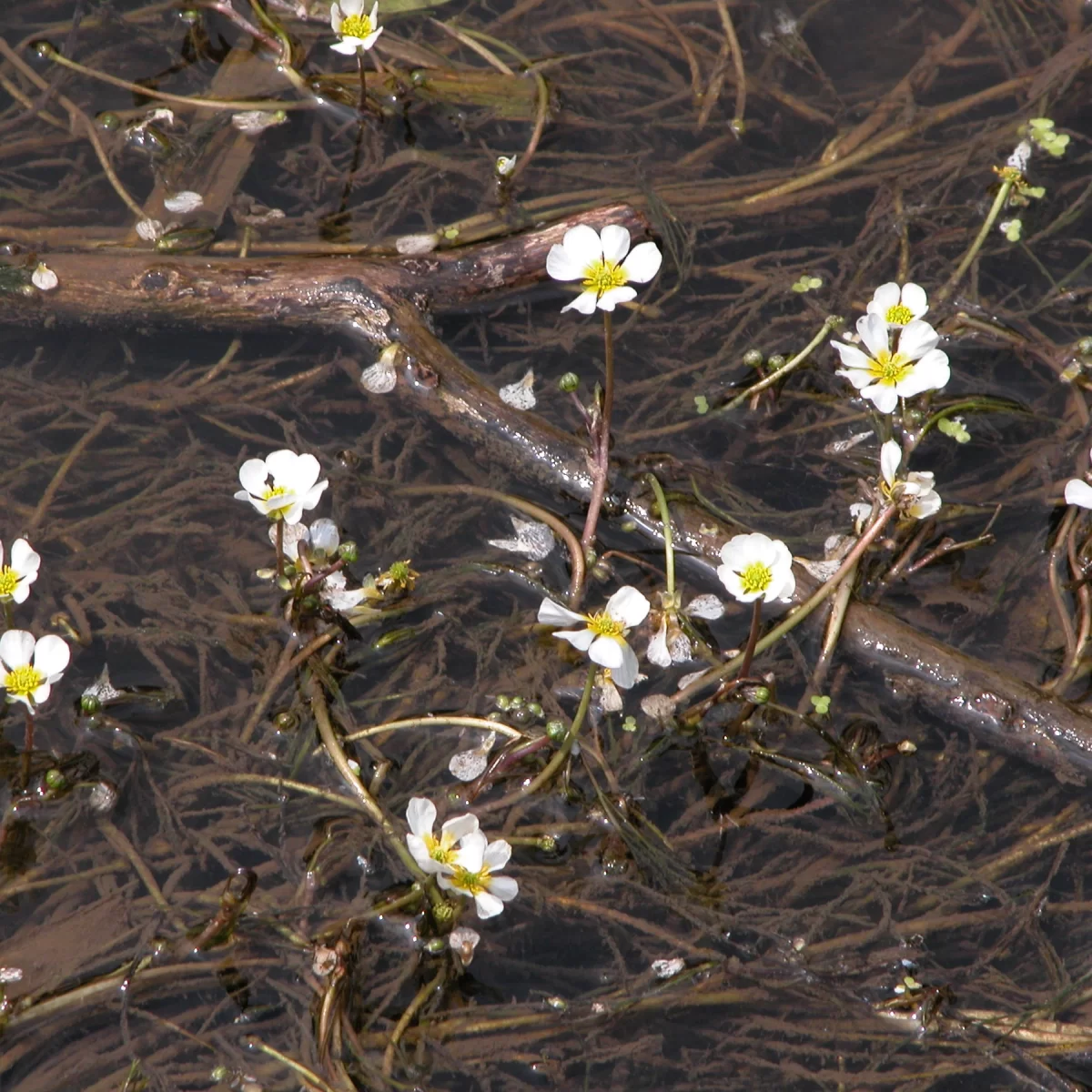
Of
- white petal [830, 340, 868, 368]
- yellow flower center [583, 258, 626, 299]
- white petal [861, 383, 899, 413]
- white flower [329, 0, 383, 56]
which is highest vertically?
white flower [329, 0, 383, 56]

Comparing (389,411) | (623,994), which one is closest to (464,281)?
(389,411)

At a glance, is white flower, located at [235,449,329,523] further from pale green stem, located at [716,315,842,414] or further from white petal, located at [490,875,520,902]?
pale green stem, located at [716,315,842,414]

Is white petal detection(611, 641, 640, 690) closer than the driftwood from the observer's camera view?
Yes

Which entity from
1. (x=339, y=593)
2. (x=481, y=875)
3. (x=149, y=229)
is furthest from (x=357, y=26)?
(x=481, y=875)

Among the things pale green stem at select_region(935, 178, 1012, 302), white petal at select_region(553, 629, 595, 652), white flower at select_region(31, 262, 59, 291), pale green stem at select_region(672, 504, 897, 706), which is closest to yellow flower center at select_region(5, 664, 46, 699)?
white petal at select_region(553, 629, 595, 652)

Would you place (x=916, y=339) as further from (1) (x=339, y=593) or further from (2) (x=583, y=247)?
(1) (x=339, y=593)

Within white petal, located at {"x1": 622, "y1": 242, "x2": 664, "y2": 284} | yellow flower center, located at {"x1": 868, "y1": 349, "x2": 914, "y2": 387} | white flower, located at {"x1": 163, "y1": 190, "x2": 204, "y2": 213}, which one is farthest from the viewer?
white flower, located at {"x1": 163, "y1": 190, "x2": 204, "y2": 213}
